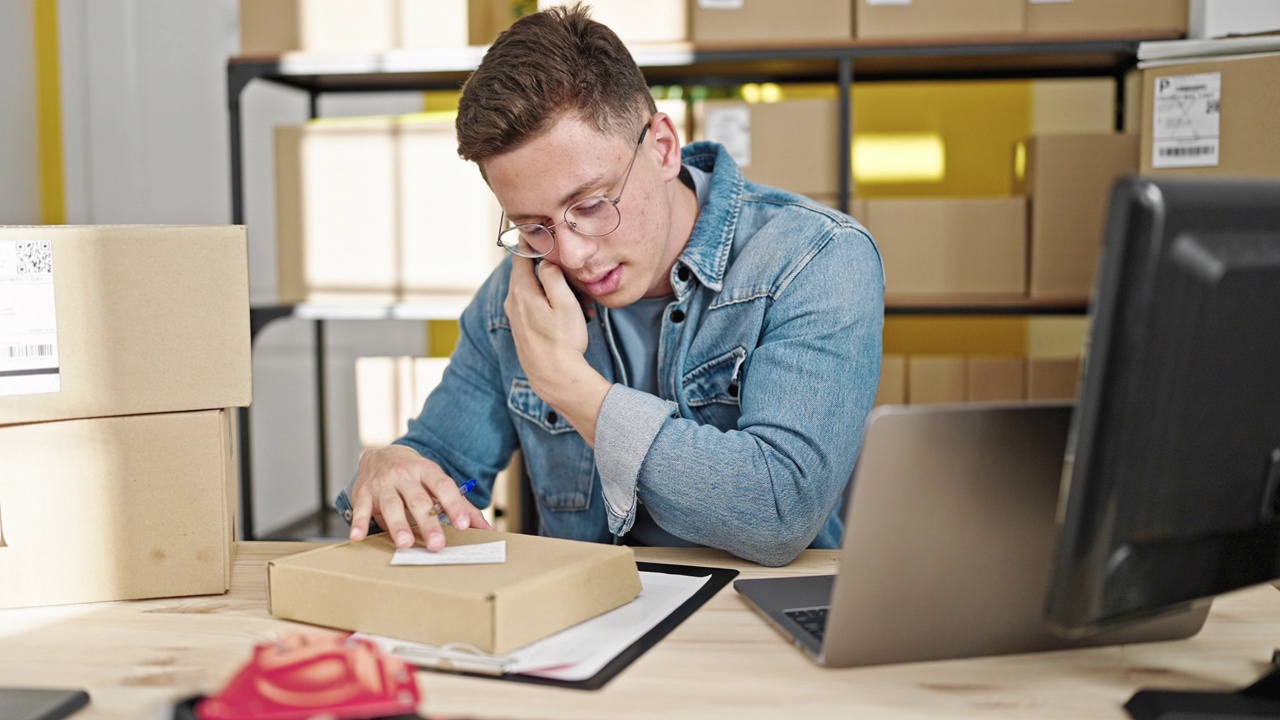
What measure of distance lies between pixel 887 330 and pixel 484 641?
2.20 meters

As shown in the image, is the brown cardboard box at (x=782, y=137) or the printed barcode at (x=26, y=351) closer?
the printed barcode at (x=26, y=351)

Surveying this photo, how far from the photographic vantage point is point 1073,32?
2074 mm

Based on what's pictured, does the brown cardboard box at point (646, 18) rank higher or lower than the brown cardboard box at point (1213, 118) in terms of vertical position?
higher

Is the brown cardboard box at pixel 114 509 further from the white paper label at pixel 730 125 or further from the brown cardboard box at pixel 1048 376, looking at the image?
the brown cardboard box at pixel 1048 376

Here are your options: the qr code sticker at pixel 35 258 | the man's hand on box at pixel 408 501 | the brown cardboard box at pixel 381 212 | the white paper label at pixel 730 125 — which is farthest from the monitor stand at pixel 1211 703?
the brown cardboard box at pixel 381 212

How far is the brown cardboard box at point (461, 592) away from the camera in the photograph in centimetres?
78

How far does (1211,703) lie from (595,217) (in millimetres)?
764

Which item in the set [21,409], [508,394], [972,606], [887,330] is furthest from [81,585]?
[887,330]

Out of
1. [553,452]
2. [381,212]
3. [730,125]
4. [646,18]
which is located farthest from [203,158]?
[553,452]

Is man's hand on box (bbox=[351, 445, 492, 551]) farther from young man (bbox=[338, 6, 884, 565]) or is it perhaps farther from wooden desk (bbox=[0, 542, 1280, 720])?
wooden desk (bbox=[0, 542, 1280, 720])

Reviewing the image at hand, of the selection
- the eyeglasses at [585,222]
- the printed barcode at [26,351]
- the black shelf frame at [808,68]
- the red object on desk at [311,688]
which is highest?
the black shelf frame at [808,68]

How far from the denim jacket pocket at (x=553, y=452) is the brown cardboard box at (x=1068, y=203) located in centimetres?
117

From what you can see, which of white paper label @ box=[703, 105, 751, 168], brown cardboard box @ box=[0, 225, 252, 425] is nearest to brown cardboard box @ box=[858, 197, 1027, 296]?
white paper label @ box=[703, 105, 751, 168]

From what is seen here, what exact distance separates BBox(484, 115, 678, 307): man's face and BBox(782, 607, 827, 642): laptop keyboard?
49 centimetres
